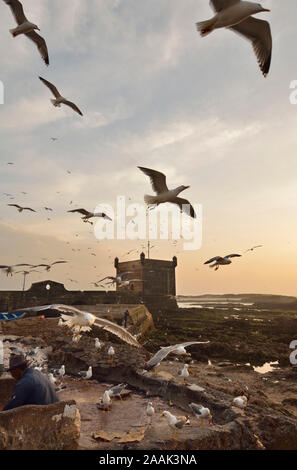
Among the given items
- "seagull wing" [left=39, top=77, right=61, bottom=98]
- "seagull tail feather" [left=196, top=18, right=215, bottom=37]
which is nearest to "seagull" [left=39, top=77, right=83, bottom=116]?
"seagull wing" [left=39, top=77, right=61, bottom=98]

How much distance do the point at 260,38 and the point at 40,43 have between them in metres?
4.79

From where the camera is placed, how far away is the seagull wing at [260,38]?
5.25 meters

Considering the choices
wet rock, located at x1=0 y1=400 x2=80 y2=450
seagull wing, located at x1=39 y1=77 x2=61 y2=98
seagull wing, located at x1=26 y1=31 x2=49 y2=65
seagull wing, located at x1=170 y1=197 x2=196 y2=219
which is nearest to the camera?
wet rock, located at x1=0 y1=400 x2=80 y2=450

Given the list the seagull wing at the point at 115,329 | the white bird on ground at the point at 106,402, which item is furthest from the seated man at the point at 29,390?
the white bird on ground at the point at 106,402

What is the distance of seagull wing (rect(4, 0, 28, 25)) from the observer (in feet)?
21.6

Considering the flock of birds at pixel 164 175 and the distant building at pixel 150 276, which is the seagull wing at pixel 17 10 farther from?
the distant building at pixel 150 276

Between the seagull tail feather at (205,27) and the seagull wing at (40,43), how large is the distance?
3.88m

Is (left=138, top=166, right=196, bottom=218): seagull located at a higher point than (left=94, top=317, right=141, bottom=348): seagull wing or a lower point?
higher

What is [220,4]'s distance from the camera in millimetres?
4727

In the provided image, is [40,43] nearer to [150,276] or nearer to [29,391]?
[29,391]

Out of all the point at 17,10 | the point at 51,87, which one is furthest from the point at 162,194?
the point at 17,10

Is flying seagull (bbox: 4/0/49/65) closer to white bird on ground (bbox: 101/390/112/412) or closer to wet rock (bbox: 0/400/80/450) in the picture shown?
wet rock (bbox: 0/400/80/450)

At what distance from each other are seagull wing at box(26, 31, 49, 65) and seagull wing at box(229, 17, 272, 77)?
13.8 ft
